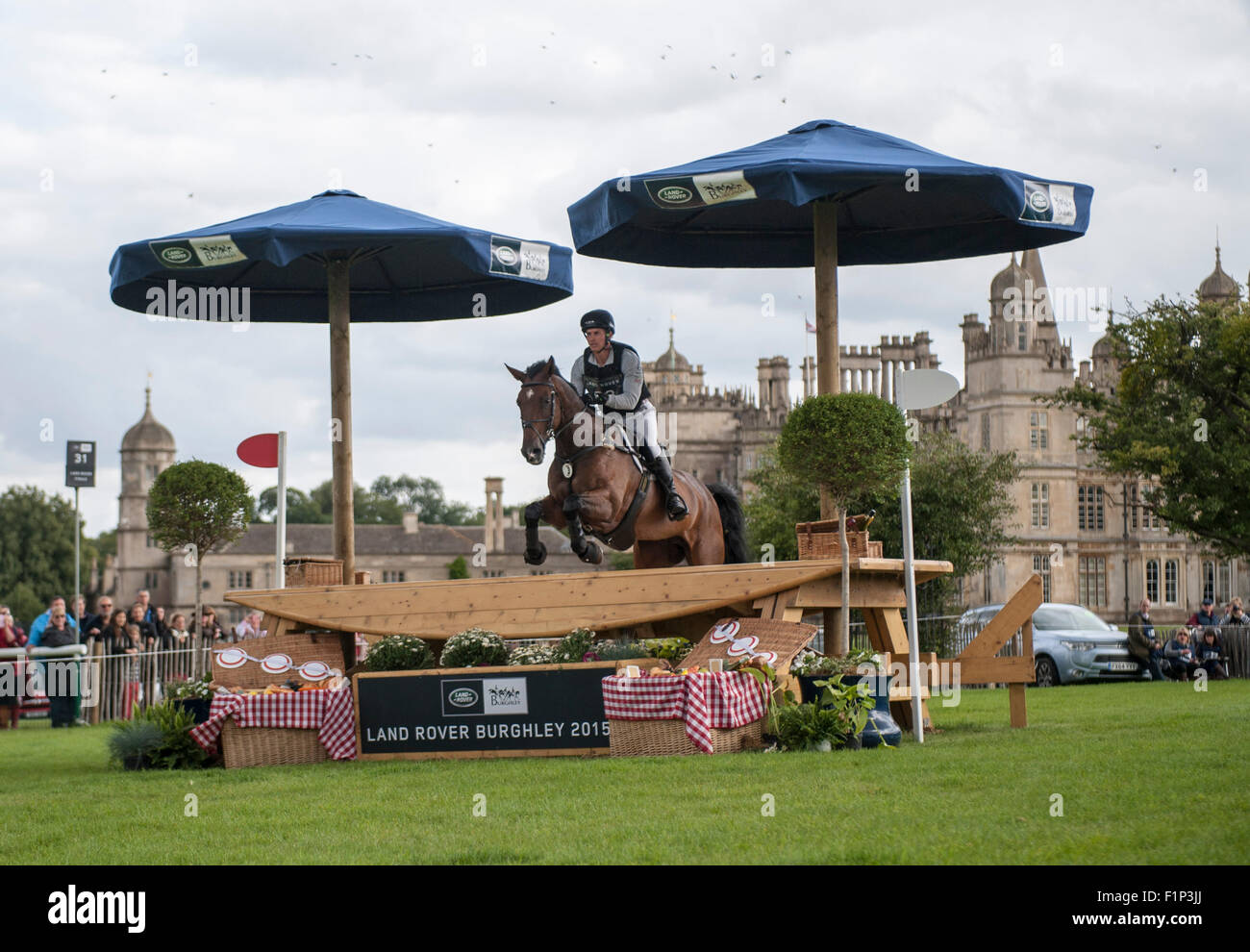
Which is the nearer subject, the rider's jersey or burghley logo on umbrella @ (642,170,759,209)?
burghley logo on umbrella @ (642,170,759,209)

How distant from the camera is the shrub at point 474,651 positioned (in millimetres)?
11539

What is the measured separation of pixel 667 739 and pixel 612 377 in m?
3.10

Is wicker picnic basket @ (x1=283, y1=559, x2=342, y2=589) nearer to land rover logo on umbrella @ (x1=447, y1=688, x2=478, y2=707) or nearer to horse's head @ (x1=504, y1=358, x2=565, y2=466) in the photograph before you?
land rover logo on umbrella @ (x1=447, y1=688, x2=478, y2=707)

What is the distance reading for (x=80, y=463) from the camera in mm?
23125

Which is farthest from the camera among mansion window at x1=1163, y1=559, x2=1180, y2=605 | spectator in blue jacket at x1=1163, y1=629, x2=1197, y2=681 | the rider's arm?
mansion window at x1=1163, y1=559, x2=1180, y2=605

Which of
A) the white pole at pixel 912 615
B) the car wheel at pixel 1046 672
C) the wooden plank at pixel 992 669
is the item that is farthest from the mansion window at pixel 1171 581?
the white pole at pixel 912 615

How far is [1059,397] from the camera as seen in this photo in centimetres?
4138

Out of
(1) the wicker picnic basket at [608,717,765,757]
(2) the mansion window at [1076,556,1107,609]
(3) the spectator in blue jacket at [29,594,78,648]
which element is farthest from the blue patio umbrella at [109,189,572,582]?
(2) the mansion window at [1076,556,1107,609]

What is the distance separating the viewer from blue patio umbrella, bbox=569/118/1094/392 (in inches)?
438

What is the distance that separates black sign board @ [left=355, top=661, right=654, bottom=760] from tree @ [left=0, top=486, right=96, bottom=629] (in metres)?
76.2

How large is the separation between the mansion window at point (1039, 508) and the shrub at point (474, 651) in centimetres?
6295

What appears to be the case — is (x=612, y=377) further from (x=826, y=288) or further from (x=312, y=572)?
(x=312, y=572)

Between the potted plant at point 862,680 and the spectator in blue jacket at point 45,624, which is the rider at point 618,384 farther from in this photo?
the spectator in blue jacket at point 45,624
